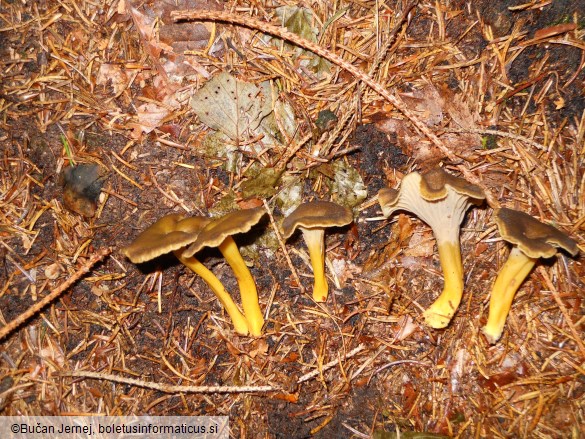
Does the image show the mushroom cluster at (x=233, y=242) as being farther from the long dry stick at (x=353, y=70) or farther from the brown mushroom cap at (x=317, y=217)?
the long dry stick at (x=353, y=70)

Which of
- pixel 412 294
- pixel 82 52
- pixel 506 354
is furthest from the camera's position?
pixel 82 52

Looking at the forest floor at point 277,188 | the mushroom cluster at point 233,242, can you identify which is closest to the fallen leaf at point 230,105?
the forest floor at point 277,188

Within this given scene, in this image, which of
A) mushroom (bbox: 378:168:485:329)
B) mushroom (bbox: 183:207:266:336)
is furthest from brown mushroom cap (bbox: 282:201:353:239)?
mushroom (bbox: 378:168:485:329)

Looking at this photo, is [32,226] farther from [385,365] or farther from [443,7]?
[443,7]

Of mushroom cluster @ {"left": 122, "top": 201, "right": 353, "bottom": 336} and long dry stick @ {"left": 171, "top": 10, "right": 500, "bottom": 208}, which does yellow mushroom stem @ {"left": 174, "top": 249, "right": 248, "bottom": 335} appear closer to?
mushroom cluster @ {"left": 122, "top": 201, "right": 353, "bottom": 336}

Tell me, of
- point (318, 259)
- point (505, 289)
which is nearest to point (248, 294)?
point (318, 259)

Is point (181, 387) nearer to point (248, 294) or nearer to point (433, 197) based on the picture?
point (248, 294)

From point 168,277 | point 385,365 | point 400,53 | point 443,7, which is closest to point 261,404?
point 385,365
